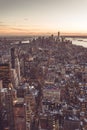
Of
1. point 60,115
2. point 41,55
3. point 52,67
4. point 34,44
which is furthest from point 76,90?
point 34,44

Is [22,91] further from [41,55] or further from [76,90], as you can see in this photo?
[41,55]

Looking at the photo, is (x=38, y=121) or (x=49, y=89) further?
(x=49, y=89)

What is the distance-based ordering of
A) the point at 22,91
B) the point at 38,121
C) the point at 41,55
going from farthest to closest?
the point at 41,55 → the point at 22,91 → the point at 38,121

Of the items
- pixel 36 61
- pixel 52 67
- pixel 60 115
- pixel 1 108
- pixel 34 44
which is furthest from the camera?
pixel 34 44

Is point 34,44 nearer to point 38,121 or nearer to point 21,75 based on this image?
point 21,75

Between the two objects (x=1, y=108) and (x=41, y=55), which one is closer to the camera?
(x=1, y=108)

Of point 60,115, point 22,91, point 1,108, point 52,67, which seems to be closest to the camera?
point 60,115

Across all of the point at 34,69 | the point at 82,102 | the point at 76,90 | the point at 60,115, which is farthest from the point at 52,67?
the point at 60,115

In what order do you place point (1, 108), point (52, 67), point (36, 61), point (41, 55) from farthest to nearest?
point (41, 55) → point (36, 61) → point (52, 67) → point (1, 108)

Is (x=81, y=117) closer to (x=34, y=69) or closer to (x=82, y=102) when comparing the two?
(x=82, y=102)
